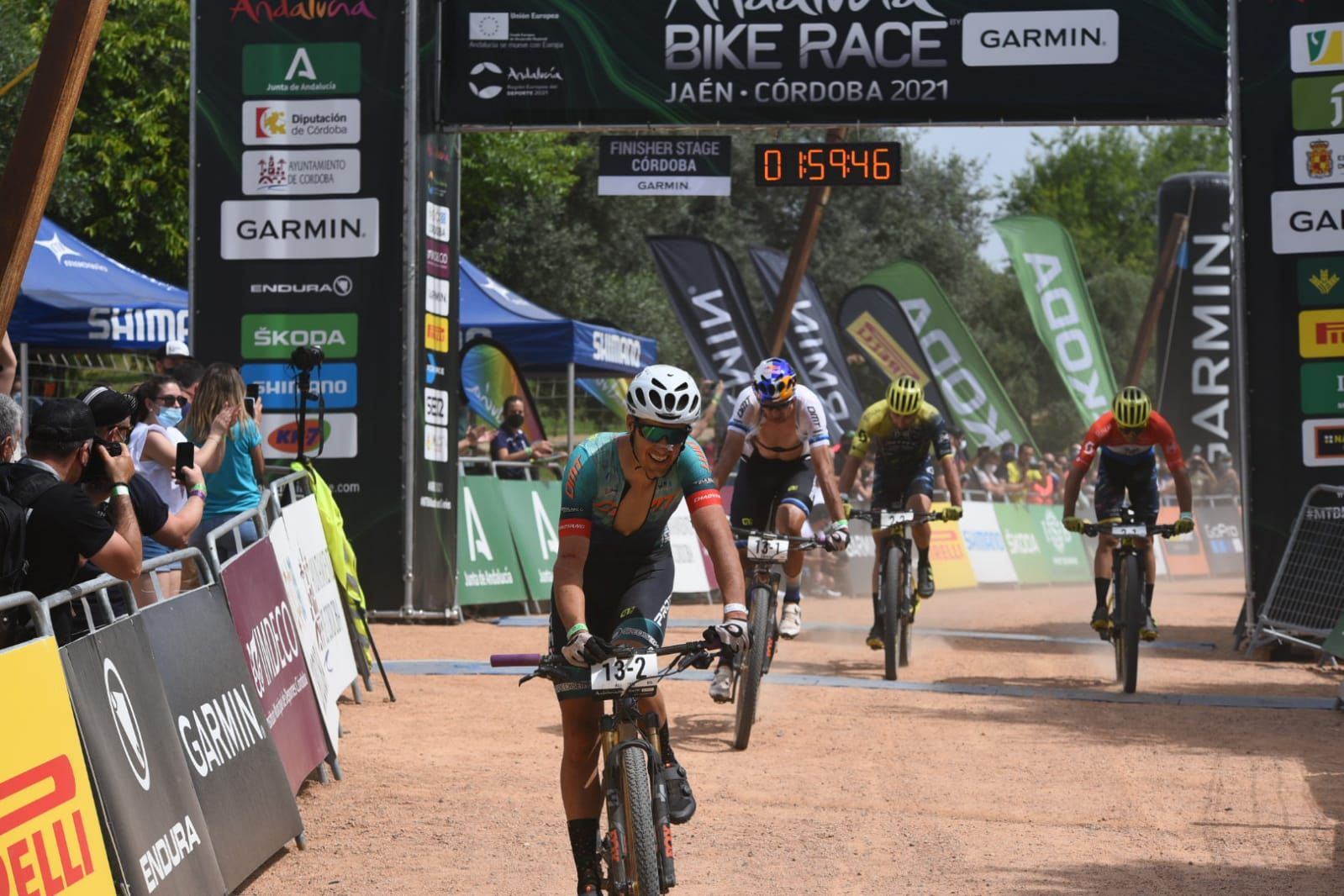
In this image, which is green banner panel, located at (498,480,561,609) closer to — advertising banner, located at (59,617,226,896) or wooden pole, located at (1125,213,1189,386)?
advertising banner, located at (59,617,226,896)

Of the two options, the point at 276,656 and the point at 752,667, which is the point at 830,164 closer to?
the point at 752,667

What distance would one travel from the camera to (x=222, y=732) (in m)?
6.34

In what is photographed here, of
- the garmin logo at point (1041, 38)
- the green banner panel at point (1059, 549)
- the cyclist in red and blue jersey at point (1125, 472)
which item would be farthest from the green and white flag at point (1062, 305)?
the cyclist in red and blue jersey at point (1125, 472)

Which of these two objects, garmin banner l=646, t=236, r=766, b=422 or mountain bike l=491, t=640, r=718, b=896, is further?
garmin banner l=646, t=236, r=766, b=422

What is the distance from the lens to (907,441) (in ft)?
42.7

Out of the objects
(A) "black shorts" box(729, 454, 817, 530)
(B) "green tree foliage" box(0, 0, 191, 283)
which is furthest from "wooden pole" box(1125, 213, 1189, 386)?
(A) "black shorts" box(729, 454, 817, 530)

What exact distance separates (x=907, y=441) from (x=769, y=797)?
510 centimetres

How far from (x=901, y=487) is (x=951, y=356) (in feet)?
59.9

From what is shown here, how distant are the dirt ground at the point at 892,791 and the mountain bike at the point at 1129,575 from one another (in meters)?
0.50

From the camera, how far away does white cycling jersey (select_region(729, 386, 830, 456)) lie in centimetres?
1072

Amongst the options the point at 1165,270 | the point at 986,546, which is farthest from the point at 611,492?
the point at 1165,270

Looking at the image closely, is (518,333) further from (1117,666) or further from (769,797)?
(769,797)

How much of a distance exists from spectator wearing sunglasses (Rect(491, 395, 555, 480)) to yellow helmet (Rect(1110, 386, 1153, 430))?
733 centimetres

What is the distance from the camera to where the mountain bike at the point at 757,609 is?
9633 mm
